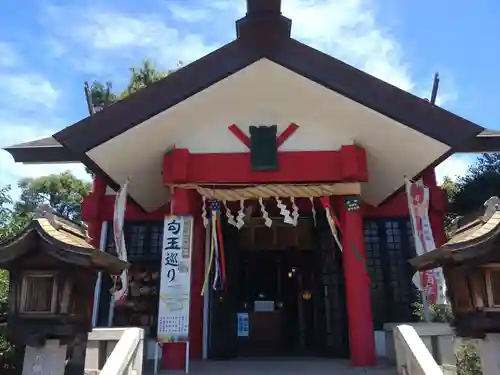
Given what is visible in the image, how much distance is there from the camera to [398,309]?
Answer: 892cm

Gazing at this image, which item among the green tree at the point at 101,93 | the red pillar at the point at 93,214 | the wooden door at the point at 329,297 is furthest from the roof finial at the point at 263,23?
the green tree at the point at 101,93

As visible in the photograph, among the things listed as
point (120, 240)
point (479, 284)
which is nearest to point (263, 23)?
point (120, 240)

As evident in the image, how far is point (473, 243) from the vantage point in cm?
393

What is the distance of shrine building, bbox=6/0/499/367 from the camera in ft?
22.5

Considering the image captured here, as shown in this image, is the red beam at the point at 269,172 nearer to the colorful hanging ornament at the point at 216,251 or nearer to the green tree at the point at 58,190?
the colorful hanging ornament at the point at 216,251

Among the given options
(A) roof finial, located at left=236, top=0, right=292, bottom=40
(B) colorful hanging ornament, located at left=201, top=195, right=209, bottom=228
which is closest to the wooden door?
(B) colorful hanging ornament, located at left=201, top=195, right=209, bottom=228

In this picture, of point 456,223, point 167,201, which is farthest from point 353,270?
point 167,201

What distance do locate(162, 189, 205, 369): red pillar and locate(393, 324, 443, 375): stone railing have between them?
3022mm

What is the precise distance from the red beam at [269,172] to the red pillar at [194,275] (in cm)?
33

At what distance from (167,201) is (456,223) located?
621 centimetres

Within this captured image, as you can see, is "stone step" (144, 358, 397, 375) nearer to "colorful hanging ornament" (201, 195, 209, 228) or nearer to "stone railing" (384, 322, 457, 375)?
"stone railing" (384, 322, 457, 375)

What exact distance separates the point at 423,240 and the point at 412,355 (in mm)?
2625

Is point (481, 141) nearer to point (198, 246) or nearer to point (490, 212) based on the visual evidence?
point (490, 212)

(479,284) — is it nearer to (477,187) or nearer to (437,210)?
(437,210)
